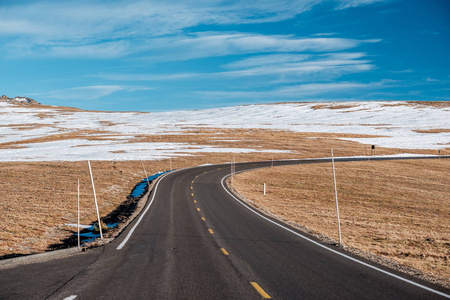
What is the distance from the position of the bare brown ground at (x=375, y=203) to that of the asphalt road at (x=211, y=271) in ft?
6.54

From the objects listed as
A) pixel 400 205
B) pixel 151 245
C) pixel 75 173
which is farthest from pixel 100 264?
pixel 75 173

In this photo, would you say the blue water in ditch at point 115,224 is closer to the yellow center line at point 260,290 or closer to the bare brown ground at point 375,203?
the yellow center line at point 260,290

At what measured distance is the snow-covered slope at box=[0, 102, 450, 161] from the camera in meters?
68.3

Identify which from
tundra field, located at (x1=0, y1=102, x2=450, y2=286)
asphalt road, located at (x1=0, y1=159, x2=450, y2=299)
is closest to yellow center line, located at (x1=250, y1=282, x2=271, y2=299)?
asphalt road, located at (x1=0, y1=159, x2=450, y2=299)

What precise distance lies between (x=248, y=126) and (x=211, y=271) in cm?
11677

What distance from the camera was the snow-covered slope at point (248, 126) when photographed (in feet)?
224

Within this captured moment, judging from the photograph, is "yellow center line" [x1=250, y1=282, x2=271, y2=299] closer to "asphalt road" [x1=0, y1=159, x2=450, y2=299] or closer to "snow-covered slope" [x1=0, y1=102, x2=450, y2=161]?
"asphalt road" [x1=0, y1=159, x2=450, y2=299]

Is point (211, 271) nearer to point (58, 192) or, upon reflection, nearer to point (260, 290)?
point (260, 290)

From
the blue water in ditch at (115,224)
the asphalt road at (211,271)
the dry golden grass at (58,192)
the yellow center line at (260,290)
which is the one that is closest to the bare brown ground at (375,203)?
the asphalt road at (211,271)

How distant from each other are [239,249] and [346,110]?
160 metres

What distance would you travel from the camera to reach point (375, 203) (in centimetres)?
2873

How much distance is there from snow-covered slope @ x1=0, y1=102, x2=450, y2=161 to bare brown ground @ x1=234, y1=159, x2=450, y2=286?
2889cm

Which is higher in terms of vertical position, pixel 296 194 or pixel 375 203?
pixel 296 194

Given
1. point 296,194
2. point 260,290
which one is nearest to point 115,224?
point 260,290
